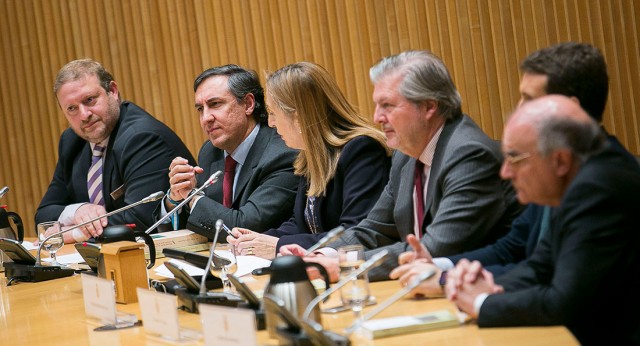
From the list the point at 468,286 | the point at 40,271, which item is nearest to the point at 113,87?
the point at 40,271

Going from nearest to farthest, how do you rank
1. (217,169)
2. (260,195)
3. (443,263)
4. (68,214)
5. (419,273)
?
1. (419,273)
2. (443,263)
3. (260,195)
4. (217,169)
5. (68,214)

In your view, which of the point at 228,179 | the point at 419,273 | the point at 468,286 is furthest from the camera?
the point at 228,179

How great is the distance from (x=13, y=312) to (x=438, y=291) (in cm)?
145

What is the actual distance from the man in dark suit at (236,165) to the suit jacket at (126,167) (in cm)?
26

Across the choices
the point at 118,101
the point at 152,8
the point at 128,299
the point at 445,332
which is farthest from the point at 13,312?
the point at 152,8

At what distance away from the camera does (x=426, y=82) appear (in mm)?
3035

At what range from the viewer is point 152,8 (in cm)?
639

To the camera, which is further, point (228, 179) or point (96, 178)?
point (96, 178)

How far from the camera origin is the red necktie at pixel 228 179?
451 cm

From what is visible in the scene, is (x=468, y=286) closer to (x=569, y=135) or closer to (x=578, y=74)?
(x=569, y=135)

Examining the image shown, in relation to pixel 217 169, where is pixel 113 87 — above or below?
above

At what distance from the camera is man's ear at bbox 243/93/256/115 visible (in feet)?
15.2

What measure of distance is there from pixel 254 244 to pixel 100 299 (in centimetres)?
106

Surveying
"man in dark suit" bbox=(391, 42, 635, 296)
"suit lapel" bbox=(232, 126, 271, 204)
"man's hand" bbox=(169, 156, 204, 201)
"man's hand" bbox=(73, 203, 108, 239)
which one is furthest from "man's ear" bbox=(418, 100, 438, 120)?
"man's hand" bbox=(73, 203, 108, 239)
